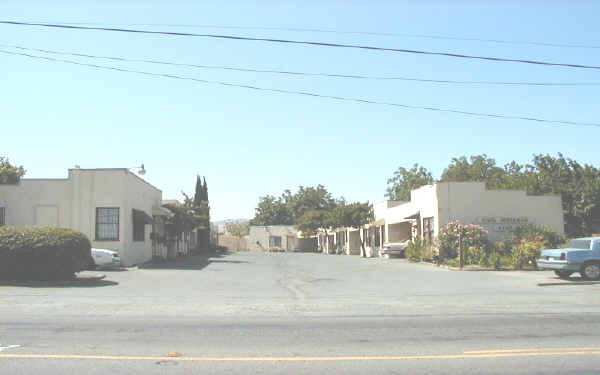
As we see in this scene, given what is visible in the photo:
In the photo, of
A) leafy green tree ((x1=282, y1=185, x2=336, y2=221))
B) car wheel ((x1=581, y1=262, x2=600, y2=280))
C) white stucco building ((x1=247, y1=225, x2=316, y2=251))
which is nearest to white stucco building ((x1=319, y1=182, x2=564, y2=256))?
car wheel ((x1=581, y1=262, x2=600, y2=280))

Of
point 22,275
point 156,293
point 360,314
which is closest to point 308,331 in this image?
point 360,314

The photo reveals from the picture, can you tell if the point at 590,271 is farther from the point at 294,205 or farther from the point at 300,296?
the point at 294,205

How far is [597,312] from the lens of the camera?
11758mm

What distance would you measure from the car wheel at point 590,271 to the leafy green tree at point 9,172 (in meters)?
38.7

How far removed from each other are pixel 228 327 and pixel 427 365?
13.0ft

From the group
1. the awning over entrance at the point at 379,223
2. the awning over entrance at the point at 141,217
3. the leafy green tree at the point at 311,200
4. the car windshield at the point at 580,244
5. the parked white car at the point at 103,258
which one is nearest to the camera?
the car windshield at the point at 580,244

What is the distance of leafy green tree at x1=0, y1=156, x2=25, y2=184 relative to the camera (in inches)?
1676

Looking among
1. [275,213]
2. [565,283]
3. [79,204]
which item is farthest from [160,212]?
[275,213]

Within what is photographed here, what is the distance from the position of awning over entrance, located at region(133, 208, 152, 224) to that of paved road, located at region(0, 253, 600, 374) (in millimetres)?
13283

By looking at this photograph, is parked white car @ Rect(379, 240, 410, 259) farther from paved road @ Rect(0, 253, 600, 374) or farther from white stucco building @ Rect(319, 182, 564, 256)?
paved road @ Rect(0, 253, 600, 374)

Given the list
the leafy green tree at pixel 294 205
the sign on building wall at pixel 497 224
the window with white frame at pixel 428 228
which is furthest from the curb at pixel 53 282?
the leafy green tree at pixel 294 205

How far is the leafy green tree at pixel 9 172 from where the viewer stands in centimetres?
4256

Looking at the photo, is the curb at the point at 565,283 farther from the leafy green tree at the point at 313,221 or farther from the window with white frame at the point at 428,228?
the leafy green tree at the point at 313,221

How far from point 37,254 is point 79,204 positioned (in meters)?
10.4
